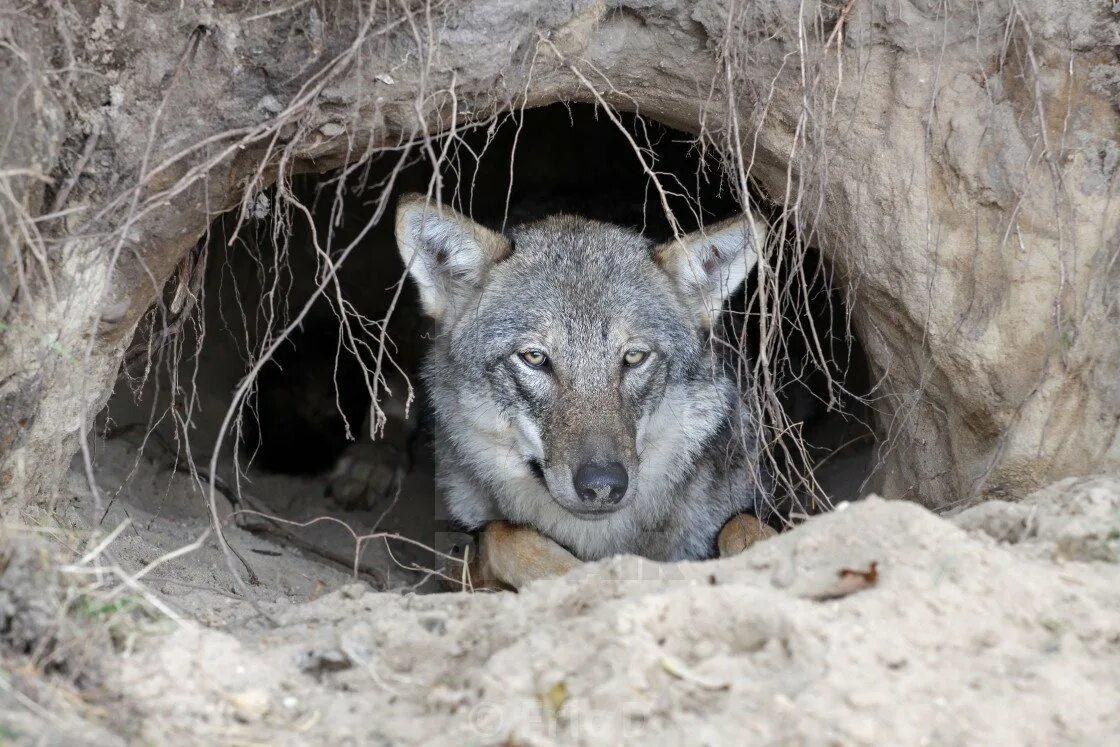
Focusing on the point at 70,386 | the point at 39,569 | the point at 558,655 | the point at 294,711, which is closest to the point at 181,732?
the point at 294,711

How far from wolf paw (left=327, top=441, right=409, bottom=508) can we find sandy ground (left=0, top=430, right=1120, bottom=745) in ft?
12.6

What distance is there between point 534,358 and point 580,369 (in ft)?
0.72

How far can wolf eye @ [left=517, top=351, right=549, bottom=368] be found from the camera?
427 centimetres

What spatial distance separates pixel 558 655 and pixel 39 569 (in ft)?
3.95

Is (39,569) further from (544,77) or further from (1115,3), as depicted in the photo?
(1115,3)

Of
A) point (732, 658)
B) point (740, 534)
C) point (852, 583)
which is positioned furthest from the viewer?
point (740, 534)

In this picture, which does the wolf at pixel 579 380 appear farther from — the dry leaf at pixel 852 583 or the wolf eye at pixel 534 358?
the dry leaf at pixel 852 583

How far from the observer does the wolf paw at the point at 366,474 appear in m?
6.64

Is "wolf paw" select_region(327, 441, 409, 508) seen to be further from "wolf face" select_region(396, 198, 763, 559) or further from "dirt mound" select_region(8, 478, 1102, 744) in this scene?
"dirt mound" select_region(8, 478, 1102, 744)

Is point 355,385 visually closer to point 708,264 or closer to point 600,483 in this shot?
point 708,264

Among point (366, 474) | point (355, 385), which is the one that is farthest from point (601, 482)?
point (355, 385)

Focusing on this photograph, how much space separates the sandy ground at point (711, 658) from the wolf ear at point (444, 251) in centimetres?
197

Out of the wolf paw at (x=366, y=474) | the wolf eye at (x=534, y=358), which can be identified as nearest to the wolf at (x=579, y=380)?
the wolf eye at (x=534, y=358)

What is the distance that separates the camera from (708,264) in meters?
4.65
